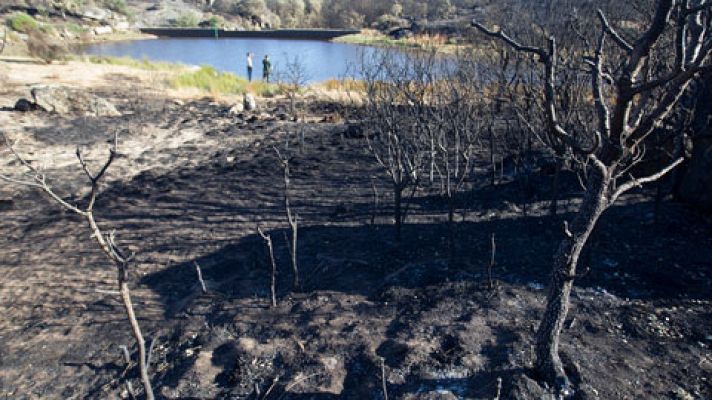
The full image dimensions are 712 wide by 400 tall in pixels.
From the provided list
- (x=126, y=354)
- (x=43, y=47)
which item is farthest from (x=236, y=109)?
(x=43, y=47)

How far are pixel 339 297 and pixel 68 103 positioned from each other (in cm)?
1180

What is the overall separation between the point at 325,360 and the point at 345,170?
500cm

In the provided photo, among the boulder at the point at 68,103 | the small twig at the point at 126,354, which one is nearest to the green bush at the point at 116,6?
the boulder at the point at 68,103

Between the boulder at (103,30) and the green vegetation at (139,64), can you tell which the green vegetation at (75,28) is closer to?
the boulder at (103,30)

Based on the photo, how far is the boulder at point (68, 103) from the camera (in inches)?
510

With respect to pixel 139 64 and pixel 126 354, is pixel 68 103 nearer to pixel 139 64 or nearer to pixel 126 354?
pixel 139 64

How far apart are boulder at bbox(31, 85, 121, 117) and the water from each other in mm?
8584

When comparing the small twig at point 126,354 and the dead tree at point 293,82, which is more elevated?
the dead tree at point 293,82

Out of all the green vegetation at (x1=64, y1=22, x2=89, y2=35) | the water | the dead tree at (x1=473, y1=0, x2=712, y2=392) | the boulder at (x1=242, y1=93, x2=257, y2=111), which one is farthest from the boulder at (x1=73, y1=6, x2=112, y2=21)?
the dead tree at (x1=473, y1=0, x2=712, y2=392)

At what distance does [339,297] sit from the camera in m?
4.56

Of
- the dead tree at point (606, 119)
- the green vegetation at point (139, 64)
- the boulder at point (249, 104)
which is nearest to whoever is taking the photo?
the dead tree at point (606, 119)

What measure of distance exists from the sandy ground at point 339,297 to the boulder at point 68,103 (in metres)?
5.42

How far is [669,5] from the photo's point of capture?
2322 mm

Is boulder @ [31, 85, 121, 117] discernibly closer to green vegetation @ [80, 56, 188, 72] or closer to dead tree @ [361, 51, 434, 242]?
dead tree @ [361, 51, 434, 242]
